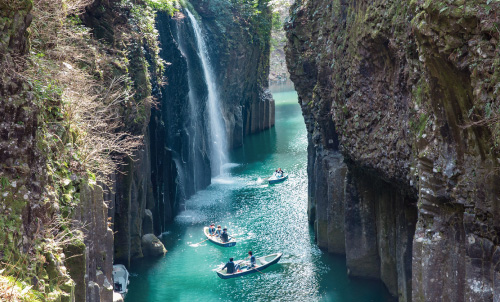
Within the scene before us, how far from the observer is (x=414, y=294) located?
51.7ft

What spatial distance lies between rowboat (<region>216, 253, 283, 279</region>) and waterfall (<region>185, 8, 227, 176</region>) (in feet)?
66.5

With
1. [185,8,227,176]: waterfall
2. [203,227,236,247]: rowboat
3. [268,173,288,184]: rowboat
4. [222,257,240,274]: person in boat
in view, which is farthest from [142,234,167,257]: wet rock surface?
[185,8,227,176]: waterfall

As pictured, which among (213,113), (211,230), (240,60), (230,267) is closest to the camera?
(230,267)

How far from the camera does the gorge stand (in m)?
12.7

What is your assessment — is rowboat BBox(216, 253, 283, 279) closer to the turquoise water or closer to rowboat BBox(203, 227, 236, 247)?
the turquoise water

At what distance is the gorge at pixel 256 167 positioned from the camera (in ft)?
41.7

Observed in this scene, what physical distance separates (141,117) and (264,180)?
56.4 feet

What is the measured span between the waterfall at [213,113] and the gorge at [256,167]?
489mm

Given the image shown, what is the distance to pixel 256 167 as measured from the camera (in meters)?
47.1

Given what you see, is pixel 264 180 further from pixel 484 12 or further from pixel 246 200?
pixel 484 12

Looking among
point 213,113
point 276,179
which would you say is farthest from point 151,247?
point 213,113

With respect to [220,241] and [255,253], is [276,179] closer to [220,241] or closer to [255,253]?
[220,241]

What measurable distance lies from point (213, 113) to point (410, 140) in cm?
3285

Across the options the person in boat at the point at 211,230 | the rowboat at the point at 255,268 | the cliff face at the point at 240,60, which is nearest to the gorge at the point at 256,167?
the rowboat at the point at 255,268
